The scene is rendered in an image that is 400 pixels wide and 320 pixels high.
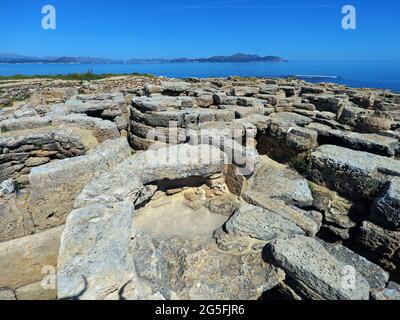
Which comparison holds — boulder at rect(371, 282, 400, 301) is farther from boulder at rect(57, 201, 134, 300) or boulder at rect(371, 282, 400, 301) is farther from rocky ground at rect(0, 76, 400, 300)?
boulder at rect(57, 201, 134, 300)

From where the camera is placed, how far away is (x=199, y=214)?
389cm

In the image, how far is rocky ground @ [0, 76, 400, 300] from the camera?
8.12 ft

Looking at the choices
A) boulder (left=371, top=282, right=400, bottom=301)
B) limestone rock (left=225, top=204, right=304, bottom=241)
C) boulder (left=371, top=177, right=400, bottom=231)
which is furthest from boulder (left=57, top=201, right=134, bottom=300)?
boulder (left=371, top=177, right=400, bottom=231)

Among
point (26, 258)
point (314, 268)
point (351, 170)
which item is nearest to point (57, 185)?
point (26, 258)

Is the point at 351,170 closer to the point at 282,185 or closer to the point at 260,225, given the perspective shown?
the point at 282,185

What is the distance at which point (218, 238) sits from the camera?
3314mm

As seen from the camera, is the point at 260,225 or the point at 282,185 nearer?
the point at 260,225

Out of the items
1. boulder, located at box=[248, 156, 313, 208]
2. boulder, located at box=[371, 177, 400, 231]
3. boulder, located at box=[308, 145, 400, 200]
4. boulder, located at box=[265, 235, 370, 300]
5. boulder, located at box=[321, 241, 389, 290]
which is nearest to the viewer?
boulder, located at box=[265, 235, 370, 300]

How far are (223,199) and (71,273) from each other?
2554 mm

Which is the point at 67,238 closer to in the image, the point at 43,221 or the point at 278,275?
the point at 43,221

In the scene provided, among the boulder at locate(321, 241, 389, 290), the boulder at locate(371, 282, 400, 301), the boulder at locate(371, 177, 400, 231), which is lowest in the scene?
the boulder at locate(371, 282, 400, 301)

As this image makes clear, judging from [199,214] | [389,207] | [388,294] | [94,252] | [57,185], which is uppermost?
[57,185]

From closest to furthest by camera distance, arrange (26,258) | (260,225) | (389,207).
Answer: (26,258) < (260,225) < (389,207)
